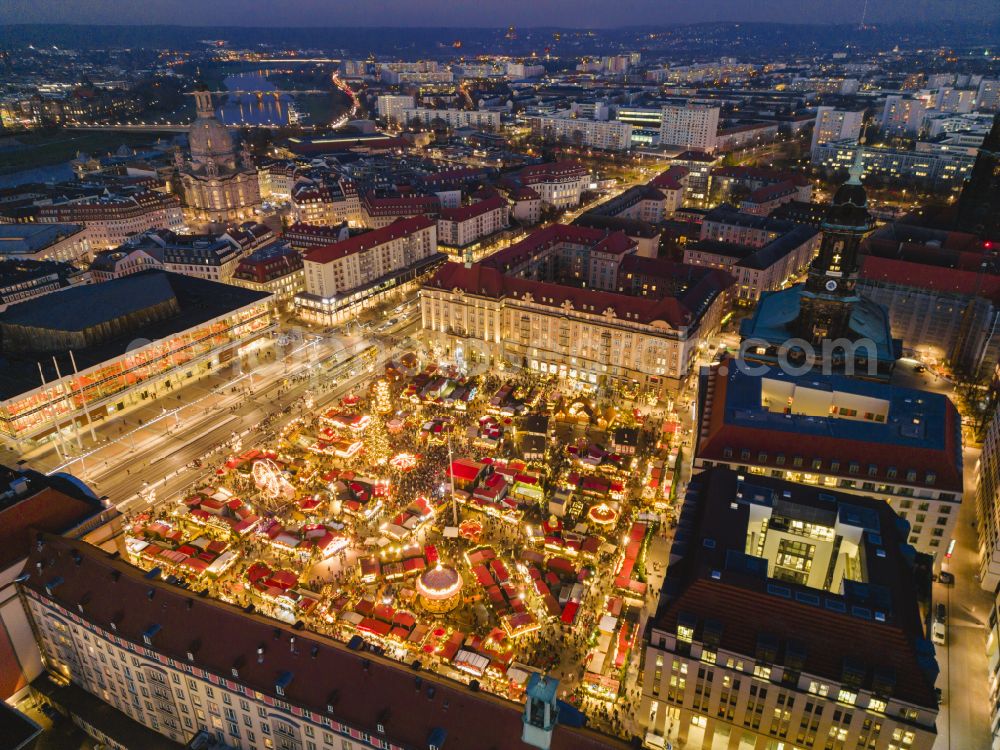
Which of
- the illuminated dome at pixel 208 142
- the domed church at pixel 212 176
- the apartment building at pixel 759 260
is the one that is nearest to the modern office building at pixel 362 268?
the apartment building at pixel 759 260

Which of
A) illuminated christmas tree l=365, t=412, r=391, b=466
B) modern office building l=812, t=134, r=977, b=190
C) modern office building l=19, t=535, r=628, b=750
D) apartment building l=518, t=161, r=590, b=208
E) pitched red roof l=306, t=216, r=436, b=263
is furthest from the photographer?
modern office building l=812, t=134, r=977, b=190

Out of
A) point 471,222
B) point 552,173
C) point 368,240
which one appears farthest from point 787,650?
point 552,173

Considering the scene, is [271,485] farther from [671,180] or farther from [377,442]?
[671,180]

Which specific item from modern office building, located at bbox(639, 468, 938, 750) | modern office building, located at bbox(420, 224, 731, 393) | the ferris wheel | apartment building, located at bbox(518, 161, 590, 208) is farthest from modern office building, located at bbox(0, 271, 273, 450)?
apartment building, located at bbox(518, 161, 590, 208)

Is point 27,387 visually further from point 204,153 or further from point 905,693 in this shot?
point 204,153

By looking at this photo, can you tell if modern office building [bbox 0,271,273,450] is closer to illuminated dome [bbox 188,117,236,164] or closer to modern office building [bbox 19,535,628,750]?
modern office building [bbox 19,535,628,750]

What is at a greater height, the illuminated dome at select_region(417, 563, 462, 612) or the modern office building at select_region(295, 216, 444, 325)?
the modern office building at select_region(295, 216, 444, 325)

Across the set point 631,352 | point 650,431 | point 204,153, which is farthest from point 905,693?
point 204,153
